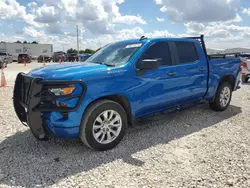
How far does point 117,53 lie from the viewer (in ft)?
15.2

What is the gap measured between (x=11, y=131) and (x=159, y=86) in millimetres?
2977

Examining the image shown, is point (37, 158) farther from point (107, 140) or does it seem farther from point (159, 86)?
point (159, 86)

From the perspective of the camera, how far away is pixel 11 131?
15.9 ft

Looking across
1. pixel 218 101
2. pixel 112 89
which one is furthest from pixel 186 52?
pixel 112 89

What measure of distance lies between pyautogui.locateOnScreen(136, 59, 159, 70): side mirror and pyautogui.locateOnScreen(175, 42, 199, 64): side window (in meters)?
1.10

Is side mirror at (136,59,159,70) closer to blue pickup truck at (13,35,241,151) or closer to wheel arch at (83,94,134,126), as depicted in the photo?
blue pickup truck at (13,35,241,151)

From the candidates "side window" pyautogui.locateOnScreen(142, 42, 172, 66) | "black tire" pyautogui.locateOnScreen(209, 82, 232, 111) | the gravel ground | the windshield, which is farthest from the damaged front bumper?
"black tire" pyautogui.locateOnScreen(209, 82, 232, 111)

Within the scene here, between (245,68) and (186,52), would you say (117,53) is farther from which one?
(245,68)

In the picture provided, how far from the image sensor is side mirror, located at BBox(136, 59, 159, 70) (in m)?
4.02

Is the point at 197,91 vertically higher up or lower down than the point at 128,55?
lower down

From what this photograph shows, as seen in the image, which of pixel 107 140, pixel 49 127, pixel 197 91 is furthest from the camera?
pixel 197 91

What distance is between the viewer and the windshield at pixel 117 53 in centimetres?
436

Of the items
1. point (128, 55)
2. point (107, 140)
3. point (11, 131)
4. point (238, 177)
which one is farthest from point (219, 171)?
point (11, 131)

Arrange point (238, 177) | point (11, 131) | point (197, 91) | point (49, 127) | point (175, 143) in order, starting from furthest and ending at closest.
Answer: point (197, 91)
point (11, 131)
point (175, 143)
point (49, 127)
point (238, 177)
